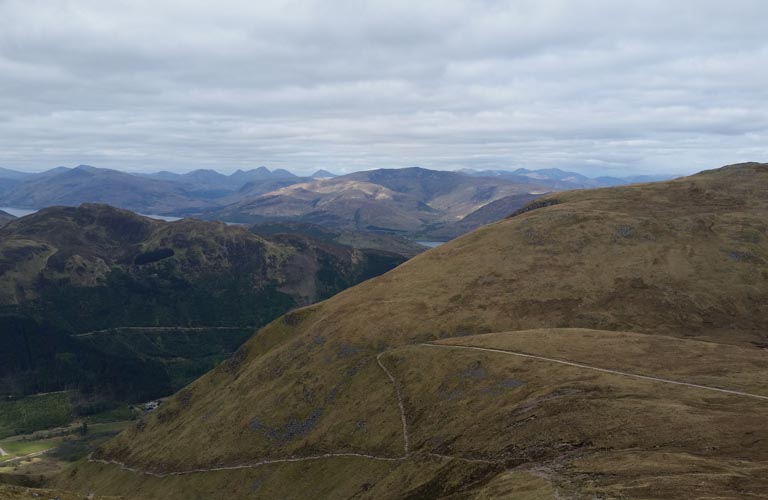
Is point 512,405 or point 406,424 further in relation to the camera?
point 406,424

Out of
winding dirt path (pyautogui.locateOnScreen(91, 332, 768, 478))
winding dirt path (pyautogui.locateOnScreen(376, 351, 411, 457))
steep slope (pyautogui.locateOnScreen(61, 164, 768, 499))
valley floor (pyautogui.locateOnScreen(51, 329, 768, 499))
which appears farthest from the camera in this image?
winding dirt path (pyautogui.locateOnScreen(376, 351, 411, 457))

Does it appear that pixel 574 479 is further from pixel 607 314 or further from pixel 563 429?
pixel 607 314

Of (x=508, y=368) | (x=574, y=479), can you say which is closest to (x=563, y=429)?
(x=574, y=479)

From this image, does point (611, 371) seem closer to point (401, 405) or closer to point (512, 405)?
point (512, 405)

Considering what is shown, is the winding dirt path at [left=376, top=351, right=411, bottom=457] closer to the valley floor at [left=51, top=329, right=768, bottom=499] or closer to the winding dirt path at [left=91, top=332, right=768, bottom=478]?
the winding dirt path at [left=91, top=332, right=768, bottom=478]

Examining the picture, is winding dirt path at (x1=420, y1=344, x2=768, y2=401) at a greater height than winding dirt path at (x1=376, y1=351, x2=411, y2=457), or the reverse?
winding dirt path at (x1=420, y1=344, x2=768, y2=401)

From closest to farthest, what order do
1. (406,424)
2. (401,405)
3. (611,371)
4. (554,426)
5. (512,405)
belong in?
(554,426), (512,405), (611,371), (406,424), (401,405)

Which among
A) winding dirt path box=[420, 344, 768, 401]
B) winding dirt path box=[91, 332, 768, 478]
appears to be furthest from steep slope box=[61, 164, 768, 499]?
winding dirt path box=[420, 344, 768, 401]

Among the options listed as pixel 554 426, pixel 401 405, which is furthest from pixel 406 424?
pixel 554 426

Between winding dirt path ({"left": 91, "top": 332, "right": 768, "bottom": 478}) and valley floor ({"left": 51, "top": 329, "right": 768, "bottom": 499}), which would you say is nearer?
valley floor ({"left": 51, "top": 329, "right": 768, "bottom": 499})
